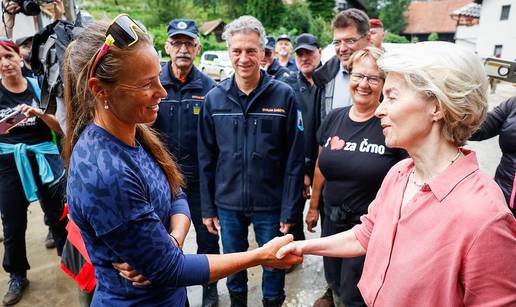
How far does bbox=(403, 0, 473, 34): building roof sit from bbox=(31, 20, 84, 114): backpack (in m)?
48.8

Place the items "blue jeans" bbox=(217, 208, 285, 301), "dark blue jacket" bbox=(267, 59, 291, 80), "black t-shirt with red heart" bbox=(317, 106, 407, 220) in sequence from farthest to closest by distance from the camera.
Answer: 1. "dark blue jacket" bbox=(267, 59, 291, 80)
2. "blue jeans" bbox=(217, 208, 285, 301)
3. "black t-shirt with red heart" bbox=(317, 106, 407, 220)

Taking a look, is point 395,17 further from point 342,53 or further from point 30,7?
point 30,7

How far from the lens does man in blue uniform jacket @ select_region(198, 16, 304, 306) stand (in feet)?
8.81

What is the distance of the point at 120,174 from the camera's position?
4.25 ft

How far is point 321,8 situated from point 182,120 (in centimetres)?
4294

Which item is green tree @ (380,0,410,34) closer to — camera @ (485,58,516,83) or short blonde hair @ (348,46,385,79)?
camera @ (485,58,516,83)

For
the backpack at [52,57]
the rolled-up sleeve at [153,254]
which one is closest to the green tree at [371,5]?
the backpack at [52,57]

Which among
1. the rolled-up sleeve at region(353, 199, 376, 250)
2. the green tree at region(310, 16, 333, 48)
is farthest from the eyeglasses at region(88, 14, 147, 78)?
the green tree at region(310, 16, 333, 48)

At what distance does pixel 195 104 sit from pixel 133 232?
203 cm

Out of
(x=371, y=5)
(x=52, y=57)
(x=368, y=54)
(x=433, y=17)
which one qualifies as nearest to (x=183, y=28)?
(x=52, y=57)

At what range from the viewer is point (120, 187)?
50.2 inches

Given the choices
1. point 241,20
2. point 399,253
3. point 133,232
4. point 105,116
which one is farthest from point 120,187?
point 241,20

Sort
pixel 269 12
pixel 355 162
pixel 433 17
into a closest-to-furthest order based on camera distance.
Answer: pixel 355 162
pixel 269 12
pixel 433 17

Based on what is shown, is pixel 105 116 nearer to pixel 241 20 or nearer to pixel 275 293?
pixel 241 20
